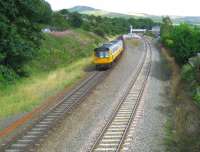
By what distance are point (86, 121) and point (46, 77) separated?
17.8 m

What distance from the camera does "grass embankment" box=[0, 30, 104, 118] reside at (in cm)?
2752

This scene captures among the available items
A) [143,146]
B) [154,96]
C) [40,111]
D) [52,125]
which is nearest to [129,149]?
[143,146]

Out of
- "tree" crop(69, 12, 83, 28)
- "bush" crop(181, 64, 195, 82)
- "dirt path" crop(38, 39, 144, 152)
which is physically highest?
"tree" crop(69, 12, 83, 28)

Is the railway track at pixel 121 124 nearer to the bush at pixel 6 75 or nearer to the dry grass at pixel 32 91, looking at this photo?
the dry grass at pixel 32 91

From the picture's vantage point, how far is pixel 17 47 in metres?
35.6

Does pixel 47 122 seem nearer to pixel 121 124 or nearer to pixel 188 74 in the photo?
pixel 121 124

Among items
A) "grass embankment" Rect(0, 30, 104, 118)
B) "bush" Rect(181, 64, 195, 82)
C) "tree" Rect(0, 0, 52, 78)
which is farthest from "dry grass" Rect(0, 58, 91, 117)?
"bush" Rect(181, 64, 195, 82)

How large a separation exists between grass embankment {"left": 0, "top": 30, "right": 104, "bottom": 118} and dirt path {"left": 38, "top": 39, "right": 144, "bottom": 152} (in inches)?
146

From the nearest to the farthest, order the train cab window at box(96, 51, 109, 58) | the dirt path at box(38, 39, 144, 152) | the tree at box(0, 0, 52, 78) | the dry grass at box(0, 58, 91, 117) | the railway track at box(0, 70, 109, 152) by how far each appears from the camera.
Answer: the railway track at box(0, 70, 109, 152), the dirt path at box(38, 39, 144, 152), the dry grass at box(0, 58, 91, 117), the tree at box(0, 0, 52, 78), the train cab window at box(96, 51, 109, 58)

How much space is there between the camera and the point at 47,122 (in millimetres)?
21938

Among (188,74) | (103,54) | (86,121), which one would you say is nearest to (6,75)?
(103,54)

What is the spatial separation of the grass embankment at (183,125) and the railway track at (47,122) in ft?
20.5

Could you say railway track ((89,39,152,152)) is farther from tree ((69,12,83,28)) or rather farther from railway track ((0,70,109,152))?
tree ((69,12,83,28))

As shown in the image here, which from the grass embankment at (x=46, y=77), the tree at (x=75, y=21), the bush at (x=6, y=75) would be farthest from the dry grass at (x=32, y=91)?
the tree at (x=75, y=21)
